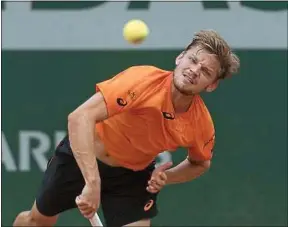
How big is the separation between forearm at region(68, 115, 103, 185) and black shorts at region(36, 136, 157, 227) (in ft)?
1.83

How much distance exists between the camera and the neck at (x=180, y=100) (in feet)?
12.4

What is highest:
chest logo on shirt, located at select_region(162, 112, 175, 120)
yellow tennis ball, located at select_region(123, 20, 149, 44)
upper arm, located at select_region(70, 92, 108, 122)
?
yellow tennis ball, located at select_region(123, 20, 149, 44)

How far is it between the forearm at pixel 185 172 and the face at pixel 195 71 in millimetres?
529

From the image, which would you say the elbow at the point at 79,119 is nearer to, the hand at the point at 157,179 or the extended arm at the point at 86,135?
the extended arm at the point at 86,135

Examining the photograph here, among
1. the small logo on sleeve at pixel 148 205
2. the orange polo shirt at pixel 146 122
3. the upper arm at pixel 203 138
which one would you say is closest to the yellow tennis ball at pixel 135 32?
the orange polo shirt at pixel 146 122

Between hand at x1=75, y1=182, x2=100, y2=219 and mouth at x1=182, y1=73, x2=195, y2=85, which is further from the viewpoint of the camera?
mouth at x1=182, y1=73, x2=195, y2=85

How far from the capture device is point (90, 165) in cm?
351

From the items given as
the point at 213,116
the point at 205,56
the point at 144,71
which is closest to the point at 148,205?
the point at 144,71

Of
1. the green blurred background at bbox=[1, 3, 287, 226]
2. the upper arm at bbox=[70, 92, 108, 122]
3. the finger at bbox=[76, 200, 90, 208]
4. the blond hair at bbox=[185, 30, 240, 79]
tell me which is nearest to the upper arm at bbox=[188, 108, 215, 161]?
the blond hair at bbox=[185, 30, 240, 79]

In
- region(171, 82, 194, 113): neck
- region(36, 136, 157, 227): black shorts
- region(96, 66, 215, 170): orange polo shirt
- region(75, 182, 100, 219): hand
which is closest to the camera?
region(75, 182, 100, 219): hand

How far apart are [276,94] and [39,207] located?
1660mm

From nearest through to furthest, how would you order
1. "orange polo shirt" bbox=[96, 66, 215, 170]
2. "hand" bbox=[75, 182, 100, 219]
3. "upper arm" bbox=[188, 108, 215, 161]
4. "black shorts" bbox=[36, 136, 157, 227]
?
"hand" bbox=[75, 182, 100, 219] → "orange polo shirt" bbox=[96, 66, 215, 170] → "upper arm" bbox=[188, 108, 215, 161] → "black shorts" bbox=[36, 136, 157, 227]

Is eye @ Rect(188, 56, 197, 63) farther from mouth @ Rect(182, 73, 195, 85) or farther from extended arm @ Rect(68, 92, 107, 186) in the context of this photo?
extended arm @ Rect(68, 92, 107, 186)

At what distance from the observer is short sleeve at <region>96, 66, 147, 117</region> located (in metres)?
3.57
